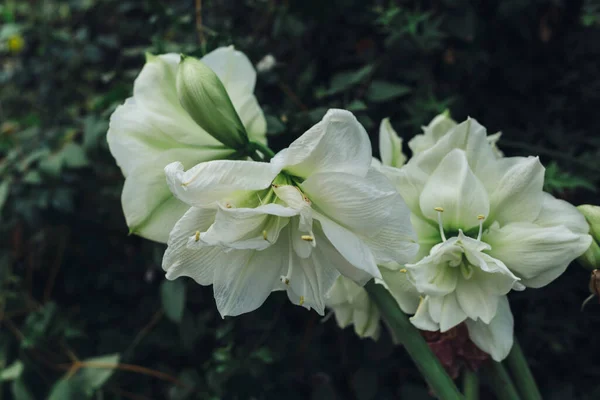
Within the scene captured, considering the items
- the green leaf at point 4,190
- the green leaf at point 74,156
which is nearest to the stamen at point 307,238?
the green leaf at point 74,156

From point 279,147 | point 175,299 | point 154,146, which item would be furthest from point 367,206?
point 175,299

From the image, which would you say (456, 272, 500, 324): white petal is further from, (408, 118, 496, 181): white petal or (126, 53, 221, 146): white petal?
(126, 53, 221, 146): white petal

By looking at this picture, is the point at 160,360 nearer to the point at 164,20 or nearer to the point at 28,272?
the point at 28,272

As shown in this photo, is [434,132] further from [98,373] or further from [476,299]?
[98,373]

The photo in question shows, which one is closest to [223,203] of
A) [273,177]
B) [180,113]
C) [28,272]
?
[273,177]

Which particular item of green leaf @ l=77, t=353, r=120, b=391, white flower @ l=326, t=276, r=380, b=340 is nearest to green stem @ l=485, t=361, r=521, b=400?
white flower @ l=326, t=276, r=380, b=340

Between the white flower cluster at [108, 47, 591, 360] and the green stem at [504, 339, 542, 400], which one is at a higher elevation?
the white flower cluster at [108, 47, 591, 360]

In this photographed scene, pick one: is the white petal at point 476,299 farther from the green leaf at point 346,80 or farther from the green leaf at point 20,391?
the green leaf at point 20,391
